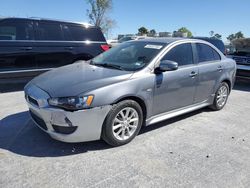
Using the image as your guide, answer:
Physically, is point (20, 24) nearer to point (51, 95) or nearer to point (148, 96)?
point (51, 95)

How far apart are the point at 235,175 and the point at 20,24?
224 inches

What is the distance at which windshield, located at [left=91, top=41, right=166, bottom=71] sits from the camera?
384 cm

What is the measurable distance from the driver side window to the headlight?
5.02 feet

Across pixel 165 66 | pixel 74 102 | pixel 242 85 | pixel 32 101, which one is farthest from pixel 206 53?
pixel 242 85

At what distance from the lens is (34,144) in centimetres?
348

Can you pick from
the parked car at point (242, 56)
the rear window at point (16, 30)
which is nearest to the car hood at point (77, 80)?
the rear window at point (16, 30)

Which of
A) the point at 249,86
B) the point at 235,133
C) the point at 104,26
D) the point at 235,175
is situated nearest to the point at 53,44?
the point at 235,133

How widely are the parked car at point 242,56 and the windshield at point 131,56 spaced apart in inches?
202

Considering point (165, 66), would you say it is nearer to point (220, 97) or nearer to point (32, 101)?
point (32, 101)

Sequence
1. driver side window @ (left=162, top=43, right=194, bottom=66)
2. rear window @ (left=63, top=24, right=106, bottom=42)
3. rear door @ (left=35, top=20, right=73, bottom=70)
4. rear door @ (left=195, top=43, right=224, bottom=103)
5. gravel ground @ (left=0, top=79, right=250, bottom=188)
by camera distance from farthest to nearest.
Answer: rear window @ (left=63, top=24, right=106, bottom=42)
rear door @ (left=35, top=20, right=73, bottom=70)
rear door @ (left=195, top=43, right=224, bottom=103)
driver side window @ (left=162, top=43, right=194, bottom=66)
gravel ground @ (left=0, top=79, right=250, bottom=188)

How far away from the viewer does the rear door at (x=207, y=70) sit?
4.61 metres

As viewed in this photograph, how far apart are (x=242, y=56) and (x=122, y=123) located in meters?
6.50

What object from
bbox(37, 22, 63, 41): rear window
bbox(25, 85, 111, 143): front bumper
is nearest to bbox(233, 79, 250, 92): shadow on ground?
bbox(37, 22, 63, 41): rear window

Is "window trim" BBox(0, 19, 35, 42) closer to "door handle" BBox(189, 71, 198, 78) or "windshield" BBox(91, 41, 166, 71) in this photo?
"windshield" BBox(91, 41, 166, 71)
